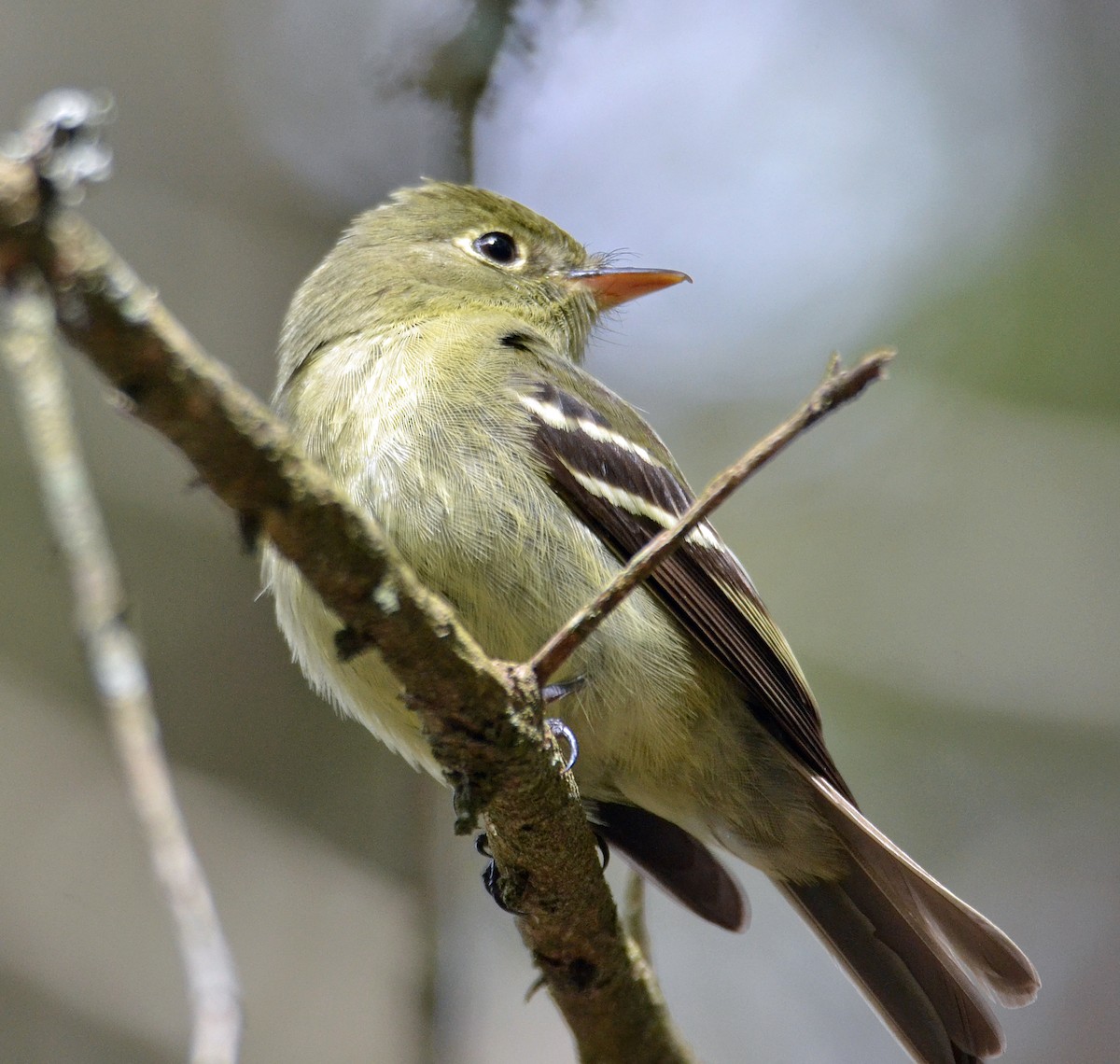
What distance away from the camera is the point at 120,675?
2018mm

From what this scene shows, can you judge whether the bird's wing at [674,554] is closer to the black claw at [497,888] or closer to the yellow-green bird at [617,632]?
the yellow-green bird at [617,632]

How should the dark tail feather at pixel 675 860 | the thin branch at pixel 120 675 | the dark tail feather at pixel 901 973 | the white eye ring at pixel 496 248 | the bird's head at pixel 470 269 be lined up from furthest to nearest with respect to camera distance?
1. the white eye ring at pixel 496 248
2. the bird's head at pixel 470 269
3. the dark tail feather at pixel 675 860
4. the dark tail feather at pixel 901 973
5. the thin branch at pixel 120 675

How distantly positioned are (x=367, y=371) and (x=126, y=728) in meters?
1.33

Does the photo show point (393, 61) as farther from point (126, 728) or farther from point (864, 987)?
point (864, 987)

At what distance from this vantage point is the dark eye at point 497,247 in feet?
13.3

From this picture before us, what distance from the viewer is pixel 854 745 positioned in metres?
6.32

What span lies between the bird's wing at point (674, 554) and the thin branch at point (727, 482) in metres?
1.01

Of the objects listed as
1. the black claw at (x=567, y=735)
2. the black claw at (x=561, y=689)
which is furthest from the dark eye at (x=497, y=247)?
the black claw at (x=567, y=735)

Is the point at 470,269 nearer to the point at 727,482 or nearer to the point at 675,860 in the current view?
the point at 675,860

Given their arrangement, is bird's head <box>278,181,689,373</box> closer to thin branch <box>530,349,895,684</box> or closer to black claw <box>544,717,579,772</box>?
black claw <box>544,717,579,772</box>

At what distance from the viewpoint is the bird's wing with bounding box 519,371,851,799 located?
290 cm

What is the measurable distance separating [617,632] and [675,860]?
967 millimetres

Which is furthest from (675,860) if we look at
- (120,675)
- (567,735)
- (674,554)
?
(120,675)

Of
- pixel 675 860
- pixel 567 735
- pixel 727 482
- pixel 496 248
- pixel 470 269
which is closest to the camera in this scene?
pixel 727 482
